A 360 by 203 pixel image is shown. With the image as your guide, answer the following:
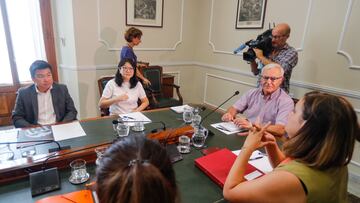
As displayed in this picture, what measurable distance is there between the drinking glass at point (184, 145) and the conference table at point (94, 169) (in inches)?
1.3

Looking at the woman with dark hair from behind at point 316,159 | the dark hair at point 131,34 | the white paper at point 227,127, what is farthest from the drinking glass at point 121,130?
the dark hair at point 131,34

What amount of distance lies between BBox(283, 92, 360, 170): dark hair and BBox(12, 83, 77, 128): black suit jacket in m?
1.74

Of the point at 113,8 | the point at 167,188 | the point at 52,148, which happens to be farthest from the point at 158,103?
the point at 167,188

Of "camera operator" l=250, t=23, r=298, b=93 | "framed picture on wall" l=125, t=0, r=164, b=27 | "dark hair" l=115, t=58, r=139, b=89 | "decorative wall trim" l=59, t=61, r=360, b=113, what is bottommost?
"decorative wall trim" l=59, t=61, r=360, b=113

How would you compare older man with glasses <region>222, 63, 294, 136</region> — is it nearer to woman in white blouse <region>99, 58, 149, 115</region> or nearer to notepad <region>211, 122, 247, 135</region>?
notepad <region>211, 122, 247, 135</region>

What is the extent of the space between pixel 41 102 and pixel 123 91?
2.27 ft

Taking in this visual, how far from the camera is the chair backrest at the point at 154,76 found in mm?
3447

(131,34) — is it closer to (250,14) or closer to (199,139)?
(250,14)

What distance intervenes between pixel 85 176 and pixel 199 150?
62cm

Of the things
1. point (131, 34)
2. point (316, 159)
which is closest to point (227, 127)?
point (316, 159)

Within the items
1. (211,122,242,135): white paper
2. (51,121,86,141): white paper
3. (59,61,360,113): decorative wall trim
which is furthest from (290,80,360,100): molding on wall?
(51,121,86,141): white paper

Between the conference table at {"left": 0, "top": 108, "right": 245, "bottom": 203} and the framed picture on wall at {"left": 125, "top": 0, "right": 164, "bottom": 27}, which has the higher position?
the framed picture on wall at {"left": 125, "top": 0, "right": 164, "bottom": 27}

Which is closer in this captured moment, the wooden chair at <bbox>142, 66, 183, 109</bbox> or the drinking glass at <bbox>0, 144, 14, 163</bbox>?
the drinking glass at <bbox>0, 144, 14, 163</bbox>

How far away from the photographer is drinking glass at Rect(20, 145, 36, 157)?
3.83ft
